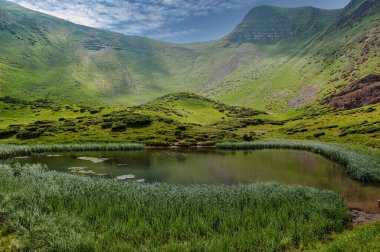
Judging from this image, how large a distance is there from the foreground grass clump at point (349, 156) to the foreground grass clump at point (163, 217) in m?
17.3

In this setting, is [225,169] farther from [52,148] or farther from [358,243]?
[52,148]

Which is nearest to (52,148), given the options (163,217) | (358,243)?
(163,217)

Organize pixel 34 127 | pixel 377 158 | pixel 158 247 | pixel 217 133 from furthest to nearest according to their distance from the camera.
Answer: pixel 217 133 → pixel 34 127 → pixel 377 158 → pixel 158 247

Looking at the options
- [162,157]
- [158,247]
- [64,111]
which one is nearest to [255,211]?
[158,247]

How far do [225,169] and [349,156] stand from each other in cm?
2505

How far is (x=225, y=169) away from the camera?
60812 millimetres

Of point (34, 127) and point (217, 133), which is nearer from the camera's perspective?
point (34, 127)

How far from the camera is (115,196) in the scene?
105ft

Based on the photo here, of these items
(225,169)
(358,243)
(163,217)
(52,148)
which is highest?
(52,148)

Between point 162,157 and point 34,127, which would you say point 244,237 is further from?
point 34,127

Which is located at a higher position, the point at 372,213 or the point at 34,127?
the point at 34,127

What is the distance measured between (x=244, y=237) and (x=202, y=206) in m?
7.50

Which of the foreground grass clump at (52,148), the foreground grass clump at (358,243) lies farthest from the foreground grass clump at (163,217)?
the foreground grass clump at (52,148)

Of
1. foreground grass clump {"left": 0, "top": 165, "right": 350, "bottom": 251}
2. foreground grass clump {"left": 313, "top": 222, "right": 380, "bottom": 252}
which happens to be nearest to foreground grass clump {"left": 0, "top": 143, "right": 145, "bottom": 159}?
foreground grass clump {"left": 0, "top": 165, "right": 350, "bottom": 251}
